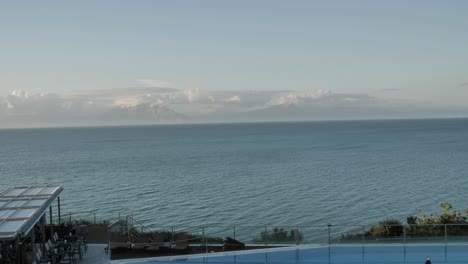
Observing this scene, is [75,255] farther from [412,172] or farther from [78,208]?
[412,172]

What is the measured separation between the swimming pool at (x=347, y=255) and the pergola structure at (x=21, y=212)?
11.7ft

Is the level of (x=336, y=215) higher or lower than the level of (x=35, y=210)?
lower

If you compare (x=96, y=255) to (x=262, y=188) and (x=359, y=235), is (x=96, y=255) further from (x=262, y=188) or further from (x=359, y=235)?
(x=262, y=188)

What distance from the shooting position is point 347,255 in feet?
46.9

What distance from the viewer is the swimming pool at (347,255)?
545 inches

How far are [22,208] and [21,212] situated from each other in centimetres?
49

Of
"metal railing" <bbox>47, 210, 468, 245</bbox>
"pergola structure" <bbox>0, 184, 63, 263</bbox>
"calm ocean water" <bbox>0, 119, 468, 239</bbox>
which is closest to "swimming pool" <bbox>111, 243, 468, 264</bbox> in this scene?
"metal railing" <bbox>47, 210, 468, 245</bbox>

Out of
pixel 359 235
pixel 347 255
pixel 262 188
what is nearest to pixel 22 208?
pixel 347 255

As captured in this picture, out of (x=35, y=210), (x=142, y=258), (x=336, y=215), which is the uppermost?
(x=35, y=210)

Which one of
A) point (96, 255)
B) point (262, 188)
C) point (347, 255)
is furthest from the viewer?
point (262, 188)

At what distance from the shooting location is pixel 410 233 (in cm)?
1416

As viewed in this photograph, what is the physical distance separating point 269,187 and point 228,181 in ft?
22.7

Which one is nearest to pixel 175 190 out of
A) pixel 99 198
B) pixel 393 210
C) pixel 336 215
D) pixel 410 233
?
pixel 99 198

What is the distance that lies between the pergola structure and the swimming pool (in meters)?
3.58
